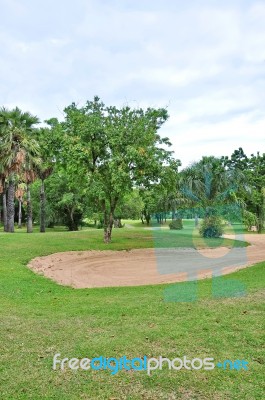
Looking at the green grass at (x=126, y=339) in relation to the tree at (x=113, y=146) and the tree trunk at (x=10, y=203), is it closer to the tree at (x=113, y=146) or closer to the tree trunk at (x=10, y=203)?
the tree at (x=113, y=146)

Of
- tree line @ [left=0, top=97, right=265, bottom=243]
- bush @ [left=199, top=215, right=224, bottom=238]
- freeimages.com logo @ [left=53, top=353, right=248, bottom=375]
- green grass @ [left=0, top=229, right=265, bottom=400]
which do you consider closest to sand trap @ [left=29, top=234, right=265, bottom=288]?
green grass @ [left=0, top=229, right=265, bottom=400]

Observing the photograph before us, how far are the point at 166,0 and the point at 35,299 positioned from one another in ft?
28.6

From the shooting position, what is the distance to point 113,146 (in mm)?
14523

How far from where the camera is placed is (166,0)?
29.7 feet

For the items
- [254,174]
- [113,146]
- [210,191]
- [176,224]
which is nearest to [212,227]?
[210,191]

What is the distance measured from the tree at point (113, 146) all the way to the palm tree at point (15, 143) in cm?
723

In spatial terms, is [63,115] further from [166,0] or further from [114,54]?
[166,0]

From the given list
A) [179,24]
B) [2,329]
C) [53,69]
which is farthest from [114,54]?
[2,329]

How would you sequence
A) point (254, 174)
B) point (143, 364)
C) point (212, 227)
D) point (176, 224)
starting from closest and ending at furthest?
point (143, 364) < point (212, 227) < point (176, 224) < point (254, 174)

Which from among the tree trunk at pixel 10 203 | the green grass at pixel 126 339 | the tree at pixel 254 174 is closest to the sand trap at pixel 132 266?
the green grass at pixel 126 339

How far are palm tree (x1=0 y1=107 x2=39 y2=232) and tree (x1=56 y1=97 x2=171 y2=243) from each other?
7234 mm

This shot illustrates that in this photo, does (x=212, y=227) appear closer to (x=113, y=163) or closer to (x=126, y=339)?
(x=113, y=163)

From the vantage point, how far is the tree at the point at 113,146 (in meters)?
14.1

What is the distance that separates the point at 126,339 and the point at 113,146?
11229 millimetres
